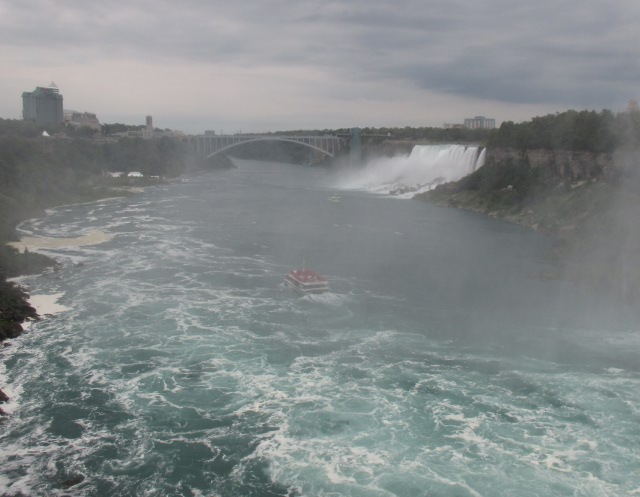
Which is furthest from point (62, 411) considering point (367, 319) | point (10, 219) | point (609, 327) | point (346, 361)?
point (10, 219)

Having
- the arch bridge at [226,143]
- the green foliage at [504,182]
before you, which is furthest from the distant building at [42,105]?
the green foliage at [504,182]

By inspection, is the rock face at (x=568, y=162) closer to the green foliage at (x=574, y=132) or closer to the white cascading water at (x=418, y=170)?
the green foliage at (x=574, y=132)

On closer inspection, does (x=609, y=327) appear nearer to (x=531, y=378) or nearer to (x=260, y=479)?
(x=531, y=378)

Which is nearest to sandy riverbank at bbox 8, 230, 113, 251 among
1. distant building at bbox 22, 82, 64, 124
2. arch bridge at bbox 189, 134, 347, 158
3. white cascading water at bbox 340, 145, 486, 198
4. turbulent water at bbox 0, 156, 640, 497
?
turbulent water at bbox 0, 156, 640, 497

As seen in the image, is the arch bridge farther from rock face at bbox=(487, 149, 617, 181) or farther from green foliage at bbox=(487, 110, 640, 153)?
rock face at bbox=(487, 149, 617, 181)

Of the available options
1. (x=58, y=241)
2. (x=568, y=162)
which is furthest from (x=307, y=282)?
(x=568, y=162)

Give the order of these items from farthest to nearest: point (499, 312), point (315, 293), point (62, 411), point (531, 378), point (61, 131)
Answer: point (61, 131), point (315, 293), point (499, 312), point (531, 378), point (62, 411)
